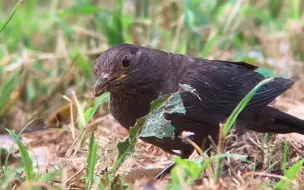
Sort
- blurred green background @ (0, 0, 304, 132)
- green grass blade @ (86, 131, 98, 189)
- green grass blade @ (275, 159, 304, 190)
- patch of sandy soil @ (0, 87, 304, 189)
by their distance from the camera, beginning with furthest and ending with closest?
blurred green background @ (0, 0, 304, 132), patch of sandy soil @ (0, 87, 304, 189), green grass blade @ (86, 131, 98, 189), green grass blade @ (275, 159, 304, 190)

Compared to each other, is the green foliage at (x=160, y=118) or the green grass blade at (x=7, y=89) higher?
the green foliage at (x=160, y=118)

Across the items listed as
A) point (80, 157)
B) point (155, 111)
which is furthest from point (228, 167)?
point (80, 157)

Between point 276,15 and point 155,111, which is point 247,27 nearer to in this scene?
point 276,15

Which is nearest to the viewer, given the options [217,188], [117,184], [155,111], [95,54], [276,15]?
[217,188]

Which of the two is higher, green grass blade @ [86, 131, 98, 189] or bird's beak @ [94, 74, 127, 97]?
bird's beak @ [94, 74, 127, 97]

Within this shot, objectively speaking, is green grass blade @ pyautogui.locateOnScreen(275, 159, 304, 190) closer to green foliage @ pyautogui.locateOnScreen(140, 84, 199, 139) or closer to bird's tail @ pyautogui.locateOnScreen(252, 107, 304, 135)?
green foliage @ pyautogui.locateOnScreen(140, 84, 199, 139)

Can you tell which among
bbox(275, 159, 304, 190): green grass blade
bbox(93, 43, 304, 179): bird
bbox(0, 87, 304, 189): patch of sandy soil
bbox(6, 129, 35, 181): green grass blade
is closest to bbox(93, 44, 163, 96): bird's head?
bbox(93, 43, 304, 179): bird

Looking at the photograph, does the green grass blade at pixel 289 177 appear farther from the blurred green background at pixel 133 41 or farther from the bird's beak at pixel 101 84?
the blurred green background at pixel 133 41

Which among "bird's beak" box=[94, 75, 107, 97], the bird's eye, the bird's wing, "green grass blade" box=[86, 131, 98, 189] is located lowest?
"green grass blade" box=[86, 131, 98, 189]

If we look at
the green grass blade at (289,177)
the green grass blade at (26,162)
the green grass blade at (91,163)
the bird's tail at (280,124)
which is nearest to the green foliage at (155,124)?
the green grass blade at (91,163)
